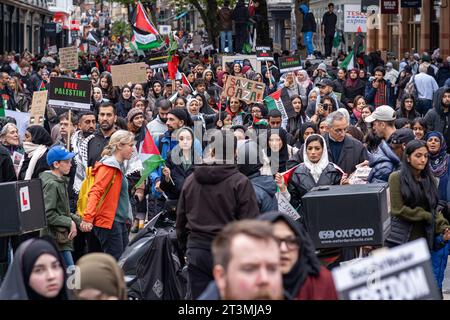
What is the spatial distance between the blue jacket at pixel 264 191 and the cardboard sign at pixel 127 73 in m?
11.3

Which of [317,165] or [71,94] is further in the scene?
[71,94]

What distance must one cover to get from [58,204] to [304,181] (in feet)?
6.44

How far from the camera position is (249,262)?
4727mm

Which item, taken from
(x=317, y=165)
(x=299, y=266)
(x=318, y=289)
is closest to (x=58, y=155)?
(x=317, y=165)

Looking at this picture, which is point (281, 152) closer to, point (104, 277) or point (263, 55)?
point (104, 277)

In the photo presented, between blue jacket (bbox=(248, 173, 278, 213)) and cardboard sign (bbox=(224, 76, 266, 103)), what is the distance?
7.86 meters

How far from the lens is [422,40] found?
40.8 m

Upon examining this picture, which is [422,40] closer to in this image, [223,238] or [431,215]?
[431,215]

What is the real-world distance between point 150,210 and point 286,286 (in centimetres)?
756

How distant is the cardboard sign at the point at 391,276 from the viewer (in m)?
4.85

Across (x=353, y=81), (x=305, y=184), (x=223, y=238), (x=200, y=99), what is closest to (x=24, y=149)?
(x=305, y=184)

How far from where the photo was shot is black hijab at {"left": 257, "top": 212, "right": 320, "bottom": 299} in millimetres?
5730
